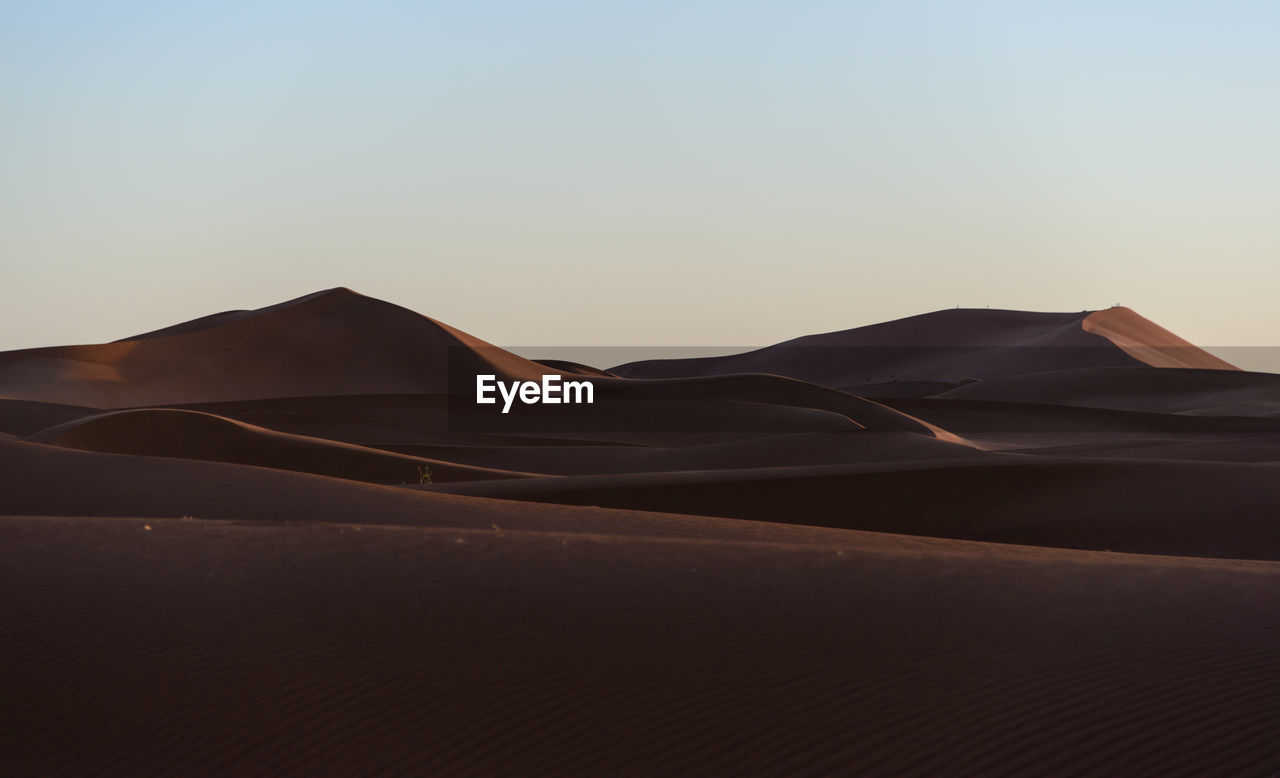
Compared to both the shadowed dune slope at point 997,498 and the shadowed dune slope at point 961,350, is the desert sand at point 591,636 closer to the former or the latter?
the shadowed dune slope at point 997,498

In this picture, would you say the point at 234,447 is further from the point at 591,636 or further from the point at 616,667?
the point at 616,667

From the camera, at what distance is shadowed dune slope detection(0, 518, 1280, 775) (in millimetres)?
4848

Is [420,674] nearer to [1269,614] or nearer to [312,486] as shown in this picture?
[1269,614]

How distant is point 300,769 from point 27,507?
10.8 metres

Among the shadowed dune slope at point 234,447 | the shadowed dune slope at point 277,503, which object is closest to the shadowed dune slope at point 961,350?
the shadowed dune slope at point 234,447

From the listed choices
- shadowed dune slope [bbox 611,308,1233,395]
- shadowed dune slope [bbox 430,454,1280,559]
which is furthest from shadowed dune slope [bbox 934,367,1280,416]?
shadowed dune slope [bbox 430,454,1280,559]

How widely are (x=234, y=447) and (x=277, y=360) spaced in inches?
1773

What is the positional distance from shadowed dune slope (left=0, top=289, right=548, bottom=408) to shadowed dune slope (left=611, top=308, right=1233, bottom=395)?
52.8 m

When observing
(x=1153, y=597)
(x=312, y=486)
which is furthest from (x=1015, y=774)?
(x=312, y=486)

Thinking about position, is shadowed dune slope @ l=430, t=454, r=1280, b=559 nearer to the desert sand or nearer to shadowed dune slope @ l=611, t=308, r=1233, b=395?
the desert sand

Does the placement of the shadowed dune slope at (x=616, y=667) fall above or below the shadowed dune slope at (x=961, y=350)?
below

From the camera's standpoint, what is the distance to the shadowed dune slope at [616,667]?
4848mm

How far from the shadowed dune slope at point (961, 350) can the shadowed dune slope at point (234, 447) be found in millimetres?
90638

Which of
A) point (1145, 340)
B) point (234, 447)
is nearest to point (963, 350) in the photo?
point (1145, 340)
